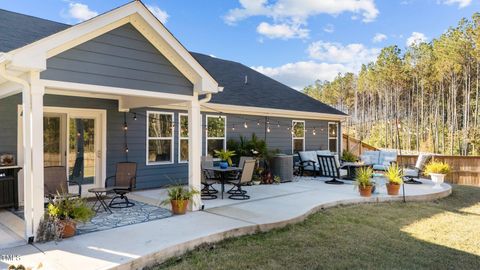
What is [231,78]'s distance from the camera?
1311 cm

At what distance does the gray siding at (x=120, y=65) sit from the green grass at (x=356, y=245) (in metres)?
2.85

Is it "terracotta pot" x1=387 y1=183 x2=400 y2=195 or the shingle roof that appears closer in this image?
the shingle roof

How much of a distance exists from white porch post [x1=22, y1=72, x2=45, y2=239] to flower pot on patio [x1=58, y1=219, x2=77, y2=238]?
0.29 meters

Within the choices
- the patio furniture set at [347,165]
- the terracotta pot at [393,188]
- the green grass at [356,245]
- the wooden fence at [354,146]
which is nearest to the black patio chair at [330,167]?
the patio furniture set at [347,165]

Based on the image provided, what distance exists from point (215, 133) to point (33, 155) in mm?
6245

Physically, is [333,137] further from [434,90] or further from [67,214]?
[67,214]

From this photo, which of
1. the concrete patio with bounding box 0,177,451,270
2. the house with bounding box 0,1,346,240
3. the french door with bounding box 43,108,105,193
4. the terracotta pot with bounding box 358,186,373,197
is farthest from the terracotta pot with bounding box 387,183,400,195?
the french door with bounding box 43,108,105,193

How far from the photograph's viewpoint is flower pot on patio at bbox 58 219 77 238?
4.52m

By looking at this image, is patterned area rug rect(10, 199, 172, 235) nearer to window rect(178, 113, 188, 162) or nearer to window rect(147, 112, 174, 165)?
window rect(147, 112, 174, 165)

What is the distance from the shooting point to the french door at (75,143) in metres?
7.32

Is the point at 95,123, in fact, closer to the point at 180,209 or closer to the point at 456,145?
the point at 180,209

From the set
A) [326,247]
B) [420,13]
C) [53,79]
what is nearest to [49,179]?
[53,79]

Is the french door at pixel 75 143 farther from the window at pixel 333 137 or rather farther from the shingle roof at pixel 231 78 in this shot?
the window at pixel 333 137

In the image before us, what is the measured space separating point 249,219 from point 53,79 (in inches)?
144
